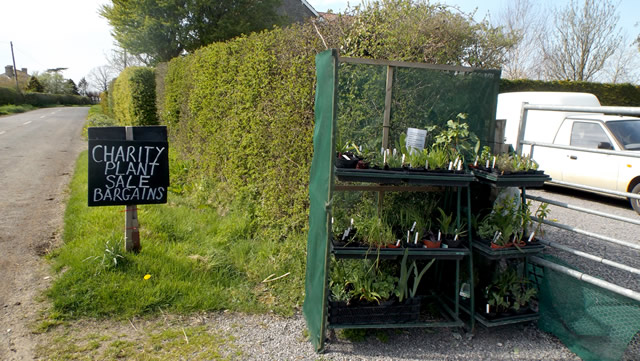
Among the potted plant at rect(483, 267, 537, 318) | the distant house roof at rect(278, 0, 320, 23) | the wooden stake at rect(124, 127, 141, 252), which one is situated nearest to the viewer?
the potted plant at rect(483, 267, 537, 318)

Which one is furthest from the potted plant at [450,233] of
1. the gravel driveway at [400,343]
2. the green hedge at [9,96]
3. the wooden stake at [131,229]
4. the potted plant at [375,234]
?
the green hedge at [9,96]

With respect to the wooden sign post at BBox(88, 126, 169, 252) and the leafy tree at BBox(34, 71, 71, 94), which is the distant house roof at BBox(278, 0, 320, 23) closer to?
the wooden sign post at BBox(88, 126, 169, 252)

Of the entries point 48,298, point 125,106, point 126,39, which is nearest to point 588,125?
point 48,298

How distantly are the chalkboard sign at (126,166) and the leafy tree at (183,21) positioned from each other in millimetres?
19663

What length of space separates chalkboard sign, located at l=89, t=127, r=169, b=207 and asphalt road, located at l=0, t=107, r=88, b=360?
101 cm

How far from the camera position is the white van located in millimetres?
7516

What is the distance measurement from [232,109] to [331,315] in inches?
153

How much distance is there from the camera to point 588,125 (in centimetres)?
825

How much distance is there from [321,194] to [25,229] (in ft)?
14.6

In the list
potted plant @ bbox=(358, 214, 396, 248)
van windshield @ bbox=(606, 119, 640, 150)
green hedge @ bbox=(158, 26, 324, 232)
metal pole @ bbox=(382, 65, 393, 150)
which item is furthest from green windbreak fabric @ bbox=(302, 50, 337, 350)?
van windshield @ bbox=(606, 119, 640, 150)

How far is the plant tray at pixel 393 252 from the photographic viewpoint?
309 centimetres

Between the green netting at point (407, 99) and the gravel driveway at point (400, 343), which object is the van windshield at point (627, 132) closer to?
the green netting at point (407, 99)

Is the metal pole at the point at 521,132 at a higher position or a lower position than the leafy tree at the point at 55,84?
lower

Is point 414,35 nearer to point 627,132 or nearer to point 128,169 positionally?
point 128,169
